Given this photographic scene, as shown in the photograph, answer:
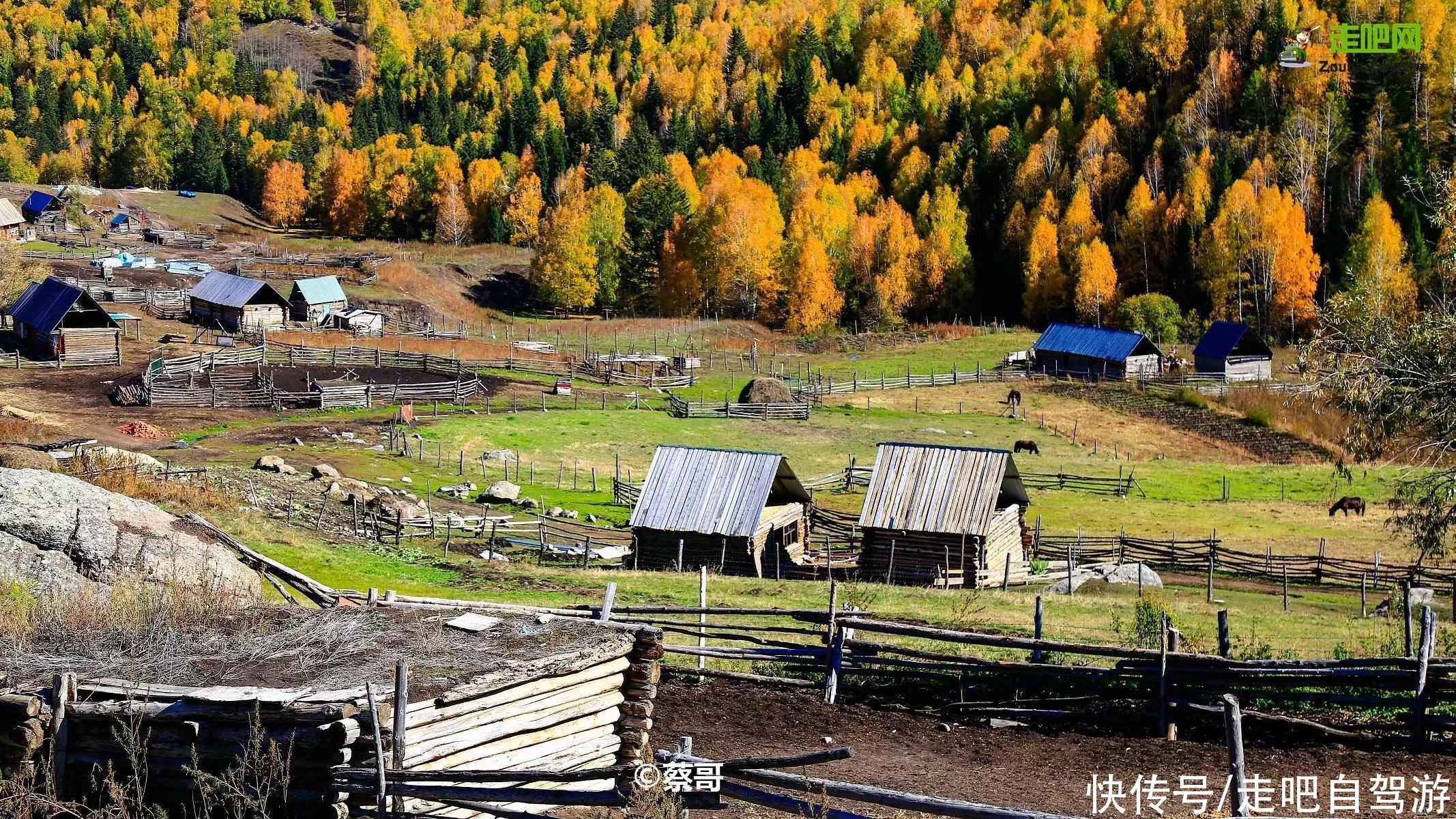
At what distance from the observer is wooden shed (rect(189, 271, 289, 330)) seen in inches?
3036

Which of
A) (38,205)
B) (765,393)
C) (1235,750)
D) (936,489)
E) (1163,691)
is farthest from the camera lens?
(38,205)

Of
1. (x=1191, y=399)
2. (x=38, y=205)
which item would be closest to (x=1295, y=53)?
(x=1191, y=399)

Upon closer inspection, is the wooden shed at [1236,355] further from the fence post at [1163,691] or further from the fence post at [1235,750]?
the fence post at [1235,750]

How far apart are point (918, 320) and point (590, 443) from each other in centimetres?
6031

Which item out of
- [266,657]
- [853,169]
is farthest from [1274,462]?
[853,169]

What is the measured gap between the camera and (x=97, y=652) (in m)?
14.9

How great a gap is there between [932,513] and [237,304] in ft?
177

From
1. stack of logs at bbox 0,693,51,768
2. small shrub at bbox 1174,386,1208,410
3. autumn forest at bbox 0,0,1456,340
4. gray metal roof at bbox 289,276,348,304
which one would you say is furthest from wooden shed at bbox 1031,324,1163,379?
stack of logs at bbox 0,693,51,768

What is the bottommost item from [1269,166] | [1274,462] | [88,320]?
[1274,462]

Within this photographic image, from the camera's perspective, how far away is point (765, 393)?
213ft

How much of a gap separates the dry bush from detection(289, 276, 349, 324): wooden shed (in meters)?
49.7

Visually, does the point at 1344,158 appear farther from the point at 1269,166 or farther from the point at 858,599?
the point at 858,599

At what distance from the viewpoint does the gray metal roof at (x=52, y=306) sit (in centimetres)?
6481

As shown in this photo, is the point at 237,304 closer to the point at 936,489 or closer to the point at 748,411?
the point at 748,411
